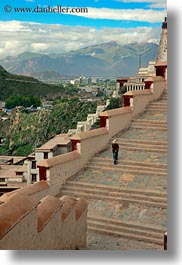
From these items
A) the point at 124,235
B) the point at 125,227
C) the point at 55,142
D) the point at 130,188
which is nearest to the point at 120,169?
the point at 130,188

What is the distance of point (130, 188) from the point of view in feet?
22.8

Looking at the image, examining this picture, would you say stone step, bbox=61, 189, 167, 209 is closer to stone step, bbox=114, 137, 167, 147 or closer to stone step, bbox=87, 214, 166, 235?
stone step, bbox=87, 214, 166, 235

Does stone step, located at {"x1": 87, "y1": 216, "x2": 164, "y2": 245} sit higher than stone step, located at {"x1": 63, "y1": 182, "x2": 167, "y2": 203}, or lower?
lower

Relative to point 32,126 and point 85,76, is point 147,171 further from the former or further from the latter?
point 32,126

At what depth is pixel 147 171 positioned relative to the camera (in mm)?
7348

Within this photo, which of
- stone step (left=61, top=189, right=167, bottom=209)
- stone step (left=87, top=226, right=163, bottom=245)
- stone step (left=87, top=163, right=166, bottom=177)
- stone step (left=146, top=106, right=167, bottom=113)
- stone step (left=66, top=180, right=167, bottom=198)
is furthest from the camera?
stone step (left=146, top=106, right=167, bottom=113)

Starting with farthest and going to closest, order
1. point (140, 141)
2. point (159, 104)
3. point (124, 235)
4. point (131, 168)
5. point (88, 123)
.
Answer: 1. point (88, 123)
2. point (159, 104)
3. point (140, 141)
4. point (131, 168)
5. point (124, 235)

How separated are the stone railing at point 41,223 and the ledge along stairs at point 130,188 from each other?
0.60 m

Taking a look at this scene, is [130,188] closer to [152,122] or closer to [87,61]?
[87,61]

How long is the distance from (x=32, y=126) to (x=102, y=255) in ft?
21.1

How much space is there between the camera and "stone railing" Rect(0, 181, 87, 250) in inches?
167

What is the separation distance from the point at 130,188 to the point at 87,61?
193 centimetres

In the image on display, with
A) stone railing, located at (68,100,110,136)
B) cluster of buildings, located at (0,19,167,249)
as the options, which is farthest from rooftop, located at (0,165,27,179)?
stone railing, located at (68,100,110,136)

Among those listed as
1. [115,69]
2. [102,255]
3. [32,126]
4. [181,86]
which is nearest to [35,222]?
[102,255]
